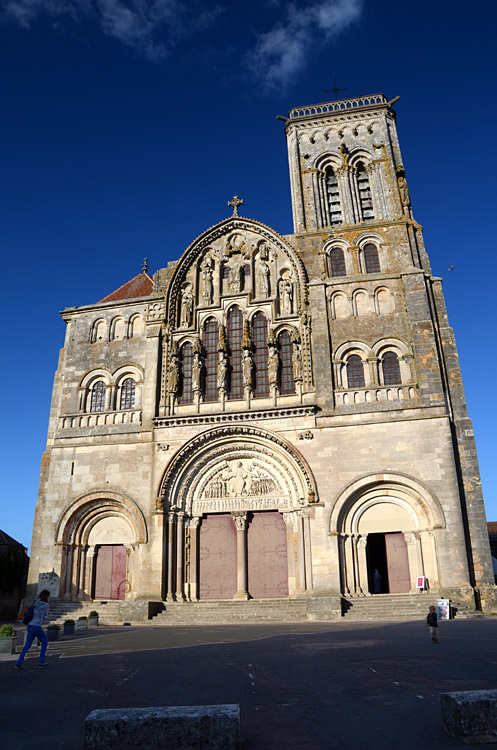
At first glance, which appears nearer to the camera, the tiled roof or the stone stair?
the stone stair

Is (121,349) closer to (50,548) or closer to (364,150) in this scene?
(50,548)

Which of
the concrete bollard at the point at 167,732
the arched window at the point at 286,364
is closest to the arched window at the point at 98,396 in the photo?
the arched window at the point at 286,364

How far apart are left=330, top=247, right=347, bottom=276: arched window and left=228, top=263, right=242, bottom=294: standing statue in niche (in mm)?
4502

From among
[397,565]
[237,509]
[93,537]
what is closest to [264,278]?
[237,509]

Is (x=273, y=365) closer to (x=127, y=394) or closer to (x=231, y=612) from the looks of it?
(x=127, y=394)

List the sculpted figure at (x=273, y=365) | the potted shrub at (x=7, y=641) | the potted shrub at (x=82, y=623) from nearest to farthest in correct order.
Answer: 1. the potted shrub at (x=7, y=641)
2. the potted shrub at (x=82, y=623)
3. the sculpted figure at (x=273, y=365)

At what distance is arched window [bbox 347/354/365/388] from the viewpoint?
982 inches

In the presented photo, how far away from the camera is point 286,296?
27.3m

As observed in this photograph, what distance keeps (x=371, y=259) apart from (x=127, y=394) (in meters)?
13.3

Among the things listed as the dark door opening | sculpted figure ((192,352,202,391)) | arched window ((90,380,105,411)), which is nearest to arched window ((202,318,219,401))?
sculpted figure ((192,352,202,391))

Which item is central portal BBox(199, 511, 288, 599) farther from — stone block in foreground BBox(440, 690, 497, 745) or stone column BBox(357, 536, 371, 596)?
stone block in foreground BBox(440, 690, 497, 745)

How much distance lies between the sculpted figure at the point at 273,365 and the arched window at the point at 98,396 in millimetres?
8136

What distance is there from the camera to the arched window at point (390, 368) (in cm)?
2470

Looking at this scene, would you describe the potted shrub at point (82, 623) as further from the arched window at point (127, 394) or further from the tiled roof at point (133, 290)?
the tiled roof at point (133, 290)
